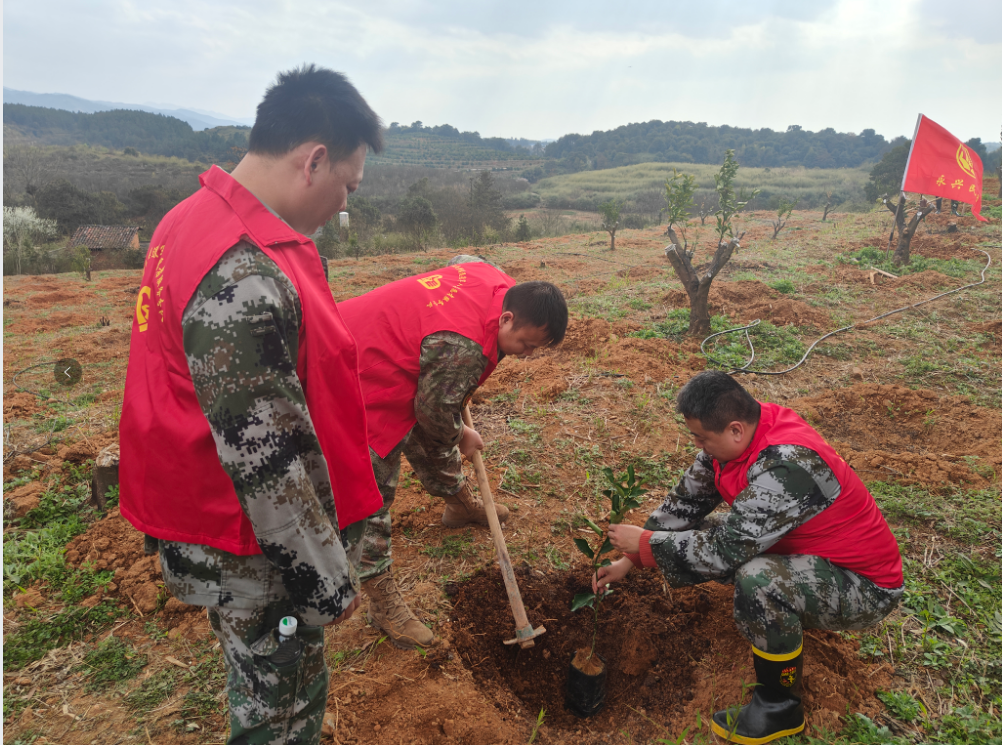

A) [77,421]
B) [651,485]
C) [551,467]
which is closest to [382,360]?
[551,467]

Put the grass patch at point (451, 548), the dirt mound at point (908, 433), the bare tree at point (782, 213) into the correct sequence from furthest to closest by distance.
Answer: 1. the bare tree at point (782, 213)
2. the dirt mound at point (908, 433)
3. the grass patch at point (451, 548)

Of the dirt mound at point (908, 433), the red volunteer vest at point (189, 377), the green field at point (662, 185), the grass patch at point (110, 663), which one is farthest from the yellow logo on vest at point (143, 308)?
the green field at point (662, 185)

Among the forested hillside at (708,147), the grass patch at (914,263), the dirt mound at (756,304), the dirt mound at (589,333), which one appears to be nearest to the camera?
the dirt mound at (589,333)

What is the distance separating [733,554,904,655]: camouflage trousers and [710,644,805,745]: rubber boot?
1.9 inches

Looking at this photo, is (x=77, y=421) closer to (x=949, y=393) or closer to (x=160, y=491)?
(x=160, y=491)

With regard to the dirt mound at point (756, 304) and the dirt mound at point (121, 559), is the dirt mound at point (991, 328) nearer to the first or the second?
the dirt mound at point (756, 304)

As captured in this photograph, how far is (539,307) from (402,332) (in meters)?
0.57

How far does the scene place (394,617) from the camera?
7.82 ft

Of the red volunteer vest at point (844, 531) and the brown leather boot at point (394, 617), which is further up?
the red volunteer vest at point (844, 531)

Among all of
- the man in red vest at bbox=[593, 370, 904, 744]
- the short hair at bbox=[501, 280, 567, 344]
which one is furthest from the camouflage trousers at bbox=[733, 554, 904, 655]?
the short hair at bbox=[501, 280, 567, 344]

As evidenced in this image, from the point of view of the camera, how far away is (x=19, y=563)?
278 centimetres

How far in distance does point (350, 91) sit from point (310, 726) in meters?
1.59

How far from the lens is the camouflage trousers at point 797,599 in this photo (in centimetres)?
192

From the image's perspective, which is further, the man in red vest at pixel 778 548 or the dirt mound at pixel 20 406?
the dirt mound at pixel 20 406
